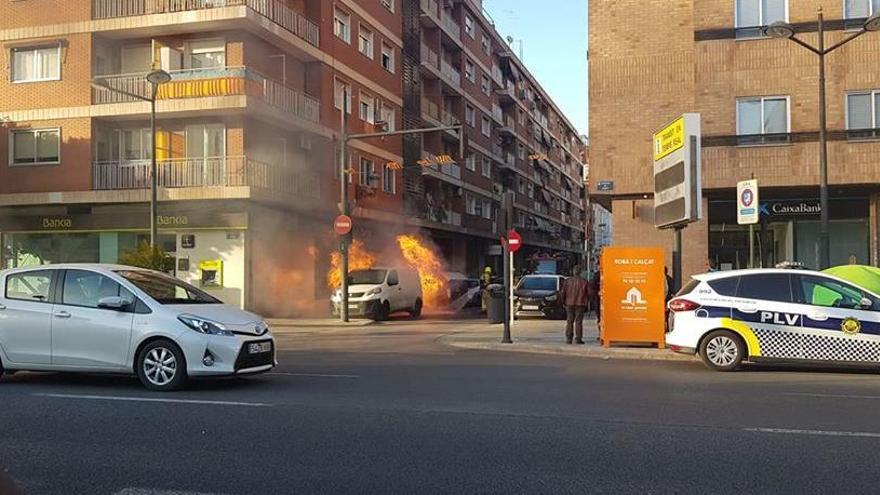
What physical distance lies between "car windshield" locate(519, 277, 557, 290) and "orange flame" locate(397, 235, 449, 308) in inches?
231

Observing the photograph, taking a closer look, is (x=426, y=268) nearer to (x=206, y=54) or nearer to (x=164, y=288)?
(x=206, y=54)

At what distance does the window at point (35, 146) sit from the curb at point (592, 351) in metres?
18.9

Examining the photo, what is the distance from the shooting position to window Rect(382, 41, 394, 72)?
36.6 m

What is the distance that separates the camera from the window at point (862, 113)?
2008 centimetres

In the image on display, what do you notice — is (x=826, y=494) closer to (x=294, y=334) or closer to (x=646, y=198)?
(x=294, y=334)

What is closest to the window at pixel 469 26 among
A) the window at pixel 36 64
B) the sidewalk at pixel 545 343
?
the window at pixel 36 64

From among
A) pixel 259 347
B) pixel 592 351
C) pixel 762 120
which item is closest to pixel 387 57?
pixel 762 120

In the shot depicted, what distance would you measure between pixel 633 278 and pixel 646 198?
27.8 ft

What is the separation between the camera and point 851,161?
20.1 m

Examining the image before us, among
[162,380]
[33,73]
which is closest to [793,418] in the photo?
[162,380]

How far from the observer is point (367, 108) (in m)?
34.4

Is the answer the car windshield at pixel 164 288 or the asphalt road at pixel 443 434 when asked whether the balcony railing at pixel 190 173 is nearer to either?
the car windshield at pixel 164 288

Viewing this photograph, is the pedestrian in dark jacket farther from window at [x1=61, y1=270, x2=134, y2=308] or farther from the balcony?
the balcony

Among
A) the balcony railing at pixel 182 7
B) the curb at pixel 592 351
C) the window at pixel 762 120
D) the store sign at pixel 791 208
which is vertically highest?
the balcony railing at pixel 182 7
